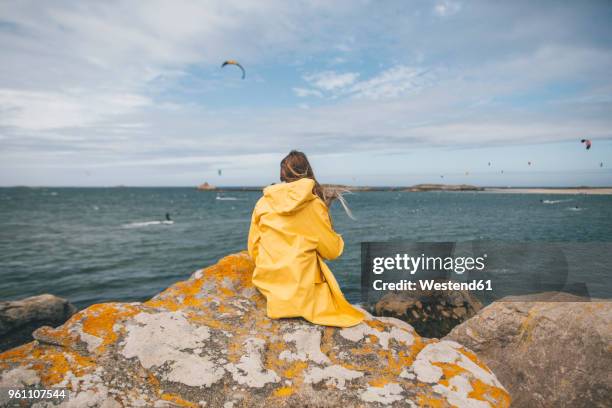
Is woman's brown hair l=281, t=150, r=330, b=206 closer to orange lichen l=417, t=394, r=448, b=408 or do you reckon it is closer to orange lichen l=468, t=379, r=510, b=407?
orange lichen l=417, t=394, r=448, b=408

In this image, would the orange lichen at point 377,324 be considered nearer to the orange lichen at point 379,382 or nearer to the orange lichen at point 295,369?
the orange lichen at point 379,382

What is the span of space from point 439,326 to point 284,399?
666 centimetres

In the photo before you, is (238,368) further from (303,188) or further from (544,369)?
(544,369)

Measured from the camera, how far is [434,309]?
28.4 feet

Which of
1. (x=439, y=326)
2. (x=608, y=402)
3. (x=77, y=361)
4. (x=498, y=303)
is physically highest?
(x=77, y=361)

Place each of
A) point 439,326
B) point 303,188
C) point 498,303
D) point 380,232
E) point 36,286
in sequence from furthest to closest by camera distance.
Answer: point 380,232 < point 36,286 < point 439,326 < point 498,303 < point 303,188

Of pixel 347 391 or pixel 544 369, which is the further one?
pixel 544 369

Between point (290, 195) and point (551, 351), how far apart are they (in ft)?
13.9

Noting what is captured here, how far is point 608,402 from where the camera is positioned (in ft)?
14.3

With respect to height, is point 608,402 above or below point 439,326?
above

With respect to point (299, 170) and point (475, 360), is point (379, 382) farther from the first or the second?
point (299, 170)

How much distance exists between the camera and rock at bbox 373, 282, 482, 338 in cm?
847

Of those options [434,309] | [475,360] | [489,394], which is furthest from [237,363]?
[434,309]

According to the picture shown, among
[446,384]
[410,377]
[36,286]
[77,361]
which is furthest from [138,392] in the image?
[36,286]
